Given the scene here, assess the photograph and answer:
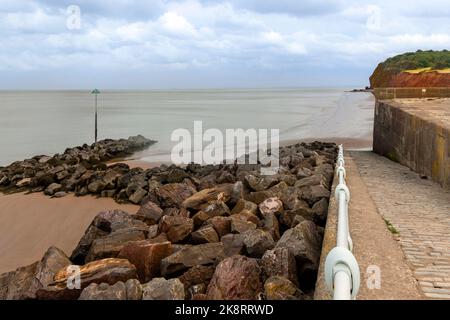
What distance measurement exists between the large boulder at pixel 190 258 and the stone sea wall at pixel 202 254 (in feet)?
0.03

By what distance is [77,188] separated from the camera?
38.3 ft

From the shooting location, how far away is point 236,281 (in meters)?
3.92

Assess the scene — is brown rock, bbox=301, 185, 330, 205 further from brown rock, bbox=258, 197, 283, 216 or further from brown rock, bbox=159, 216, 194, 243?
brown rock, bbox=159, 216, 194, 243

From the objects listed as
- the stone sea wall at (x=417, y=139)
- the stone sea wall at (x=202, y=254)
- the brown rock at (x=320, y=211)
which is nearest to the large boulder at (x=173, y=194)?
the stone sea wall at (x=202, y=254)

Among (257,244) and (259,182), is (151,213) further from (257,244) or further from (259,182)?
(257,244)

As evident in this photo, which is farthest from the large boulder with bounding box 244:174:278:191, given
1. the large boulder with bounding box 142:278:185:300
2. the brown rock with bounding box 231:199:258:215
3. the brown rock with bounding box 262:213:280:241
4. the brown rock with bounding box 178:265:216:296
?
the large boulder with bounding box 142:278:185:300

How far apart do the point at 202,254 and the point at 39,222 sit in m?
5.80

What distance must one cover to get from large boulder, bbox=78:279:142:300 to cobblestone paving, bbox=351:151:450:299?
2329 mm

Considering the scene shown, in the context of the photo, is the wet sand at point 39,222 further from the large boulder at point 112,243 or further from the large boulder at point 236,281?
the large boulder at point 236,281

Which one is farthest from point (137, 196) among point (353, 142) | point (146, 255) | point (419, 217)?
point (353, 142)

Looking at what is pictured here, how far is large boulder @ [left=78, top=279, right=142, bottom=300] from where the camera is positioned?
379 cm

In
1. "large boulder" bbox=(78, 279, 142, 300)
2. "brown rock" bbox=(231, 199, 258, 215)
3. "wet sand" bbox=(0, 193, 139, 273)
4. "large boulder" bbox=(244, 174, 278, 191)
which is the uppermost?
"large boulder" bbox=(244, 174, 278, 191)
